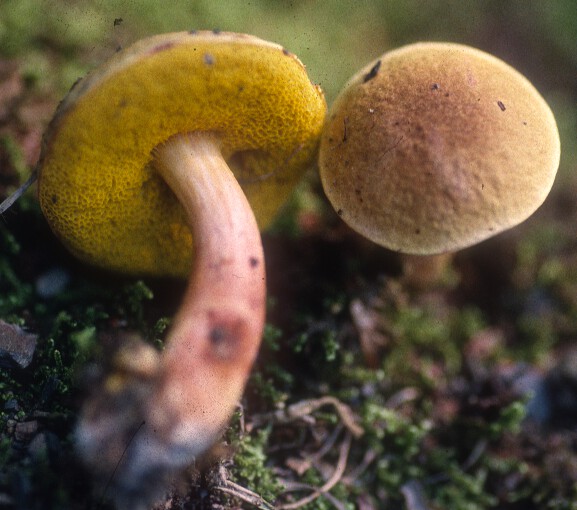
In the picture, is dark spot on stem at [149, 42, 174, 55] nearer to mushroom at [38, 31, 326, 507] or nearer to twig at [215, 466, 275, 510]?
mushroom at [38, 31, 326, 507]

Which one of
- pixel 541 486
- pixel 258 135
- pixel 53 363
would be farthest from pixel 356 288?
pixel 53 363

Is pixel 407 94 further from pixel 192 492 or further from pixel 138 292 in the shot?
pixel 192 492

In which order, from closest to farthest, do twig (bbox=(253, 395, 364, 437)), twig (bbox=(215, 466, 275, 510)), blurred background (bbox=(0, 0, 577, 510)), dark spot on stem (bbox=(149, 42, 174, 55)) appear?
dark spot on stem (bbox=(149, 42, 174, 55)), twig (bbox=(215, 466, 275, 510)), blurred background (bbox=(0, 0, 577, 510)), twig (bbox=(253, 395, 364, 437))

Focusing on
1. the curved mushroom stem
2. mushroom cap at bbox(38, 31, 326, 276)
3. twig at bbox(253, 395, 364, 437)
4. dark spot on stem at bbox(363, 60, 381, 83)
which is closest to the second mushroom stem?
the curved mushroom stem

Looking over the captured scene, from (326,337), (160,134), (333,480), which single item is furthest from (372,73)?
(333,480)

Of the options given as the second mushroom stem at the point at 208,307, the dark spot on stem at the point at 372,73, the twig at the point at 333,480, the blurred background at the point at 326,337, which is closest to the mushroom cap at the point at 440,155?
the dark spot on stem at the point at 372,73
